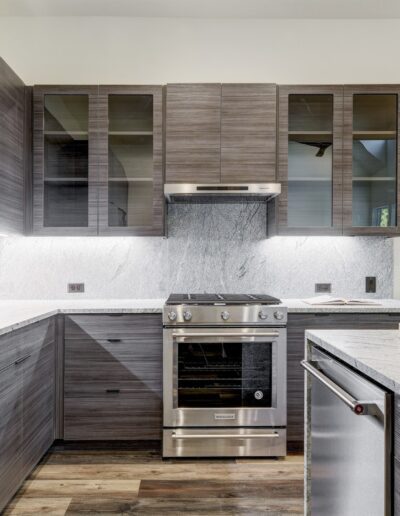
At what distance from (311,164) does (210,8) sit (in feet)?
4.40

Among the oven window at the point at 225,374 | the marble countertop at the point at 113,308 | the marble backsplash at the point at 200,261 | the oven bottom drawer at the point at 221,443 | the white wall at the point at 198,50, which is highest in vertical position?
the white wall at the point at 198,50

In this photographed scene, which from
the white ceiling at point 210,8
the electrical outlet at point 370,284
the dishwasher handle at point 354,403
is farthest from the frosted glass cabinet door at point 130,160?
the dishwasher handle at point 354,403

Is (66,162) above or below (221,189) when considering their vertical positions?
above

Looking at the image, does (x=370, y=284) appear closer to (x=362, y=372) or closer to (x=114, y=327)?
(x=114, y=327)

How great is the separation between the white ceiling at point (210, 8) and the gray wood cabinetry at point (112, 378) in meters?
2.17

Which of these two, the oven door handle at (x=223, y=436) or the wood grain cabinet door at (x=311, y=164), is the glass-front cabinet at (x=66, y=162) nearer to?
the wood grain cabinet door at (x=311, y=164)

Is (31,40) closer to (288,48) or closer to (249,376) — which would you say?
(288,48)

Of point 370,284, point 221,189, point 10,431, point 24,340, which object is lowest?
point 10,431

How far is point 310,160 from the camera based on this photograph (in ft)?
9.43

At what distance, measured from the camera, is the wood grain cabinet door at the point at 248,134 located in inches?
111

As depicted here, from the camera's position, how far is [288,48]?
10.5 feet

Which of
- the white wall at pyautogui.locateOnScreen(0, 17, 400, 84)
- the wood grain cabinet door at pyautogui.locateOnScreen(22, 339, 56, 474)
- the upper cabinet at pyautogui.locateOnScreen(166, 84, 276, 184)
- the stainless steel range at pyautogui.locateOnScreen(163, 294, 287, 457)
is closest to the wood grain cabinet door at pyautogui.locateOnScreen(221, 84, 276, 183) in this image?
the upper cabinet at pyautogui.locateOnScreen(166, 84, 276, 184)

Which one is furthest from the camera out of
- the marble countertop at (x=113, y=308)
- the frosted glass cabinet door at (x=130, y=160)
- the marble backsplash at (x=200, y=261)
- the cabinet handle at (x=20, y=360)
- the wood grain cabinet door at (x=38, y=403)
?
the marble backsplash at (x=200, y=261)

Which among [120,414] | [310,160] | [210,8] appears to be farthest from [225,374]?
[210,8]
